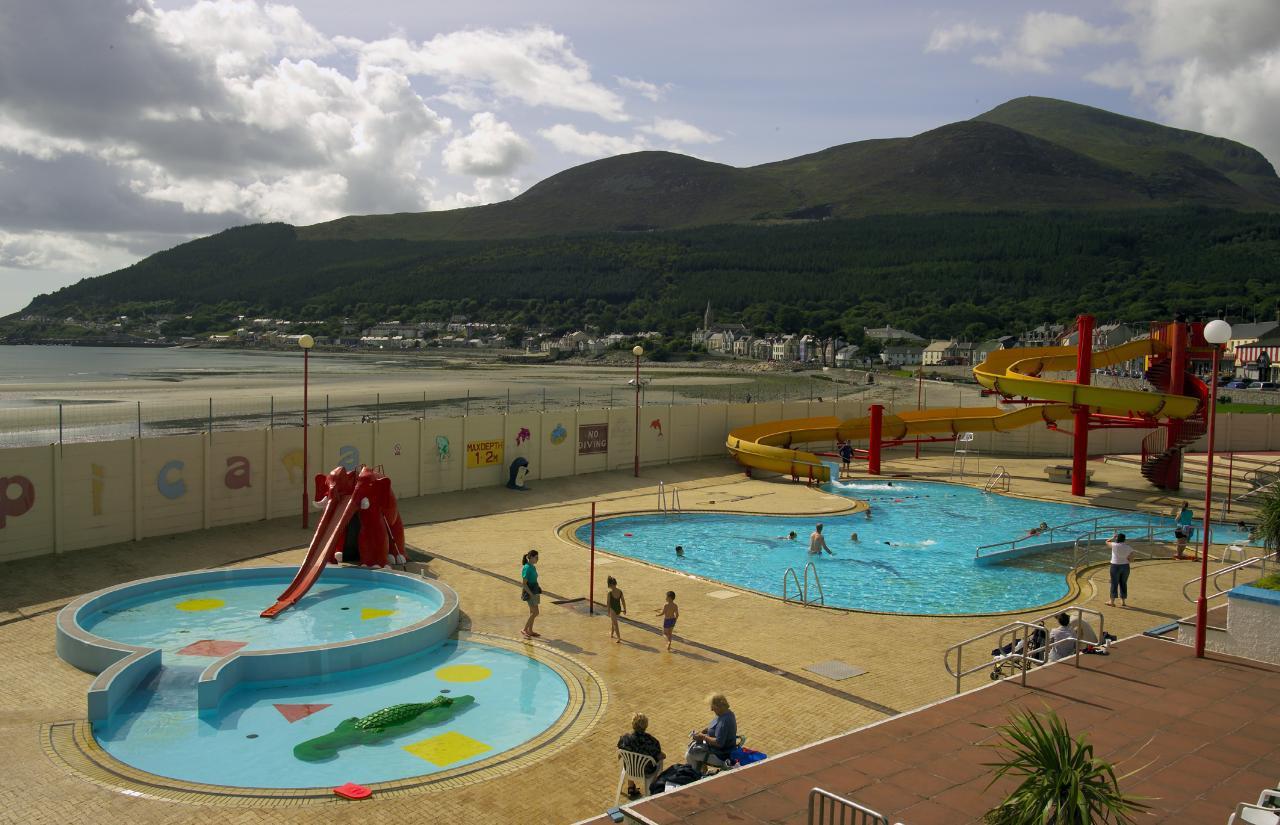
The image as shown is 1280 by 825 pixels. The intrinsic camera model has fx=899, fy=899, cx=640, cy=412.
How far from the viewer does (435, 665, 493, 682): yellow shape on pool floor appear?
14.5 m

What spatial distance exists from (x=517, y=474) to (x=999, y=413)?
23.5 m

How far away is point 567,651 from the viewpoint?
15617mm

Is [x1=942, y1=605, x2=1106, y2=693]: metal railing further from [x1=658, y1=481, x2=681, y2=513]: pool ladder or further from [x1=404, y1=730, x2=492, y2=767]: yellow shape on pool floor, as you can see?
[x1=658, y1=481, x2=681, y2=513]: pool ladder

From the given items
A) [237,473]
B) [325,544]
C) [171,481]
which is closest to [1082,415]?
[325,544]

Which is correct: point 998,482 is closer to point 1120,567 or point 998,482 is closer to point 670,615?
point 1120,567

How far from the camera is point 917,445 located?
43938mm

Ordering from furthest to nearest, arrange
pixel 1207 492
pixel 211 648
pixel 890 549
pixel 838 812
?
pixel 890 549, pixel 211 648, pixel 1207 492, pixel 838 812

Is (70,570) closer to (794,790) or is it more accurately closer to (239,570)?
(239,570)

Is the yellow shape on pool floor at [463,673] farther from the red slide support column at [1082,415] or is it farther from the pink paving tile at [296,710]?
the red slide support column at [1082,415]

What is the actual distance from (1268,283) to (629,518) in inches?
6732

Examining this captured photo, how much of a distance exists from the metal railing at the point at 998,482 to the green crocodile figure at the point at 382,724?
2781cm

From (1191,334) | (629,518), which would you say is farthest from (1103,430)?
(629,518)

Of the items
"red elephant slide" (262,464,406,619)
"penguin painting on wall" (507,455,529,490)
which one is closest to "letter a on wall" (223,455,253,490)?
"red elephant slide" (262,464,406,619)

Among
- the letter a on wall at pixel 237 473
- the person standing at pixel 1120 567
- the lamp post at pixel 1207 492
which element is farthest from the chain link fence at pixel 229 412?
the lamp post at pixel 1207 492
